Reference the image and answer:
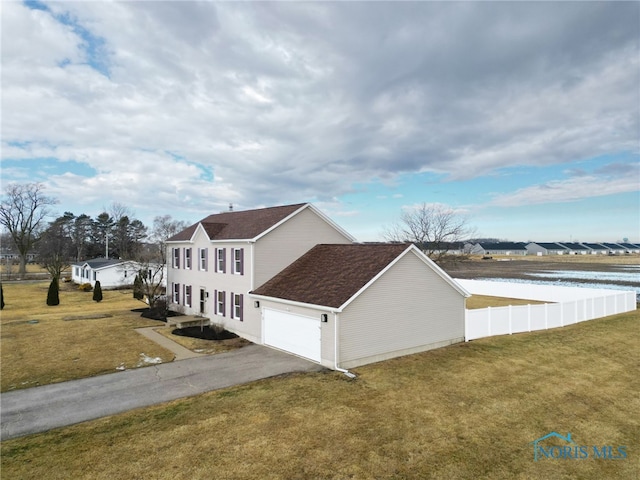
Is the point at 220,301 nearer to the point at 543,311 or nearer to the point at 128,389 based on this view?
the point at 128,389

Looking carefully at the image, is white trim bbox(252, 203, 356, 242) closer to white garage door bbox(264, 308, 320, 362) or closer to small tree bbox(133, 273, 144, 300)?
white garage door bbox(264, 308, 320, 362)

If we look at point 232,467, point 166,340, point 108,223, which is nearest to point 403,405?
point 232,467

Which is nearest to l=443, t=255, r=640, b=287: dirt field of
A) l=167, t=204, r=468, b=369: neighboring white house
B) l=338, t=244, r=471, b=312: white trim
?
l=338, t=244, r=471, b=312: white trim

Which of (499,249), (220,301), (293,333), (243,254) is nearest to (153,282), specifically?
(220,301)

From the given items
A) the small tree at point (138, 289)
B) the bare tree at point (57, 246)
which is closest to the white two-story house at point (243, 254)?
the small tree at point (138, 289)

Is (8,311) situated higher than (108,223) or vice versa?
(108,223)

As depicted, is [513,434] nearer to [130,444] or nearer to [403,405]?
[403,405]
